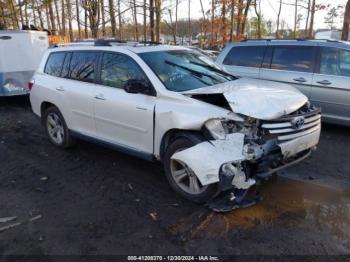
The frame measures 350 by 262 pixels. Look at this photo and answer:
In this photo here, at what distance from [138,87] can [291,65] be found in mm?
3966

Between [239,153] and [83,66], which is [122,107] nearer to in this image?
[83,66]

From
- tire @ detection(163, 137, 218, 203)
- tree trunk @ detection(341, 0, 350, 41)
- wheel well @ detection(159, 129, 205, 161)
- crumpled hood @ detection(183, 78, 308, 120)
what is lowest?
tire @ detection(163, 137, 218, 203)

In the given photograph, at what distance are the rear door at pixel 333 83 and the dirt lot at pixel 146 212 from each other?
1.09 meters

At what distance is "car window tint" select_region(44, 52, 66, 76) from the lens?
19.1 feet

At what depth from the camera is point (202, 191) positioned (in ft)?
12.7

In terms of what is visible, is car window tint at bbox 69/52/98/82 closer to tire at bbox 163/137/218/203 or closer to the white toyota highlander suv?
the white toyota highlander suv

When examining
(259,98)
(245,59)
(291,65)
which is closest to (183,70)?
(259,98)

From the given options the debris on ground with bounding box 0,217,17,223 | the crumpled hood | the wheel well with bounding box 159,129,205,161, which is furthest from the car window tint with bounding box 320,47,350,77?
the debris on ground with bounding box 0,217,17,223

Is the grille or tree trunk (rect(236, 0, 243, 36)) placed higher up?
tree trunk (rect(236, 0, 243, 36))

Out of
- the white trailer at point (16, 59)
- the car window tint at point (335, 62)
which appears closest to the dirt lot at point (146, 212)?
the car window tint at point (335, 62)

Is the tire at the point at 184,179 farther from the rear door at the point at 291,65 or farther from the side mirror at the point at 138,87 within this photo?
the rear door at the point at 291,65

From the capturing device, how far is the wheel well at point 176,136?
3.81 meters

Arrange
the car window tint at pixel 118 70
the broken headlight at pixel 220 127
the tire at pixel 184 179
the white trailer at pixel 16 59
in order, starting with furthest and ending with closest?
1. the white trailer at pixel 16 59
2. the car window tint at pixel 118 70
3. the tire at pixel 184 179
4. the broken headlight at pixel 220 127

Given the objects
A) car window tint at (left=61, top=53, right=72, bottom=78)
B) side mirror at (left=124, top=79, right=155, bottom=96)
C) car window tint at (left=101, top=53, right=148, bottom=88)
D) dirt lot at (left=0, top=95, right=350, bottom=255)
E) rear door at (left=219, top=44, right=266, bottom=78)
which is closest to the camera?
dirt lot at (left=0, top=95, right=350, bottom=255)
